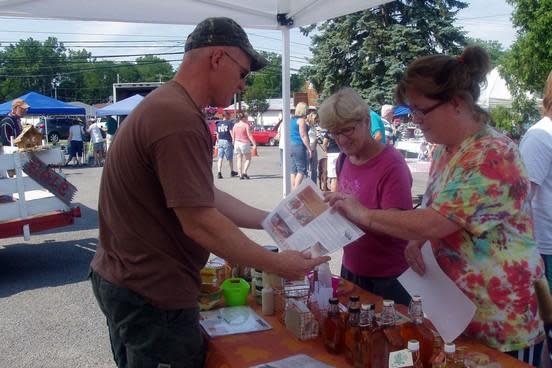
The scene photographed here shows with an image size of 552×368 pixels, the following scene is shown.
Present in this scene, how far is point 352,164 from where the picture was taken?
8.58ft

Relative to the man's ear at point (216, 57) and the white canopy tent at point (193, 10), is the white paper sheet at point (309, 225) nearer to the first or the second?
the man's ear at point (216, 57)

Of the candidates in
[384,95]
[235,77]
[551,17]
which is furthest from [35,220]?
[551,17]

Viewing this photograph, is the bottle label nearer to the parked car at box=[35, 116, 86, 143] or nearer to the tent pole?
the tent pole

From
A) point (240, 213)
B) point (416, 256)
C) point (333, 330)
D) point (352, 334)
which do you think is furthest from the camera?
point (240, 213)

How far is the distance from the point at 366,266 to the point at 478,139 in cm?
97

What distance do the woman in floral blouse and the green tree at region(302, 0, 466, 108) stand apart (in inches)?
832

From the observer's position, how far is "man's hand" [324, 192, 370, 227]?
1.97 metres

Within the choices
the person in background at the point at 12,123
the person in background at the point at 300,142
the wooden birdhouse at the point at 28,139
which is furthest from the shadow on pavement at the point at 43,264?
the person in background at the point at 300,142

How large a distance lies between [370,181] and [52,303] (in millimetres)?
3686

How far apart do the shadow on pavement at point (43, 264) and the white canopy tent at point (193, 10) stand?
9.76ft

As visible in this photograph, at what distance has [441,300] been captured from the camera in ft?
5.99

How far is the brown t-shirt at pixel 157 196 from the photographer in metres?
1.51

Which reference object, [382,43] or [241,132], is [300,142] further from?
[382,43]

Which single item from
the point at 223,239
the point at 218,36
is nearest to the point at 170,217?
the point at 223,239
